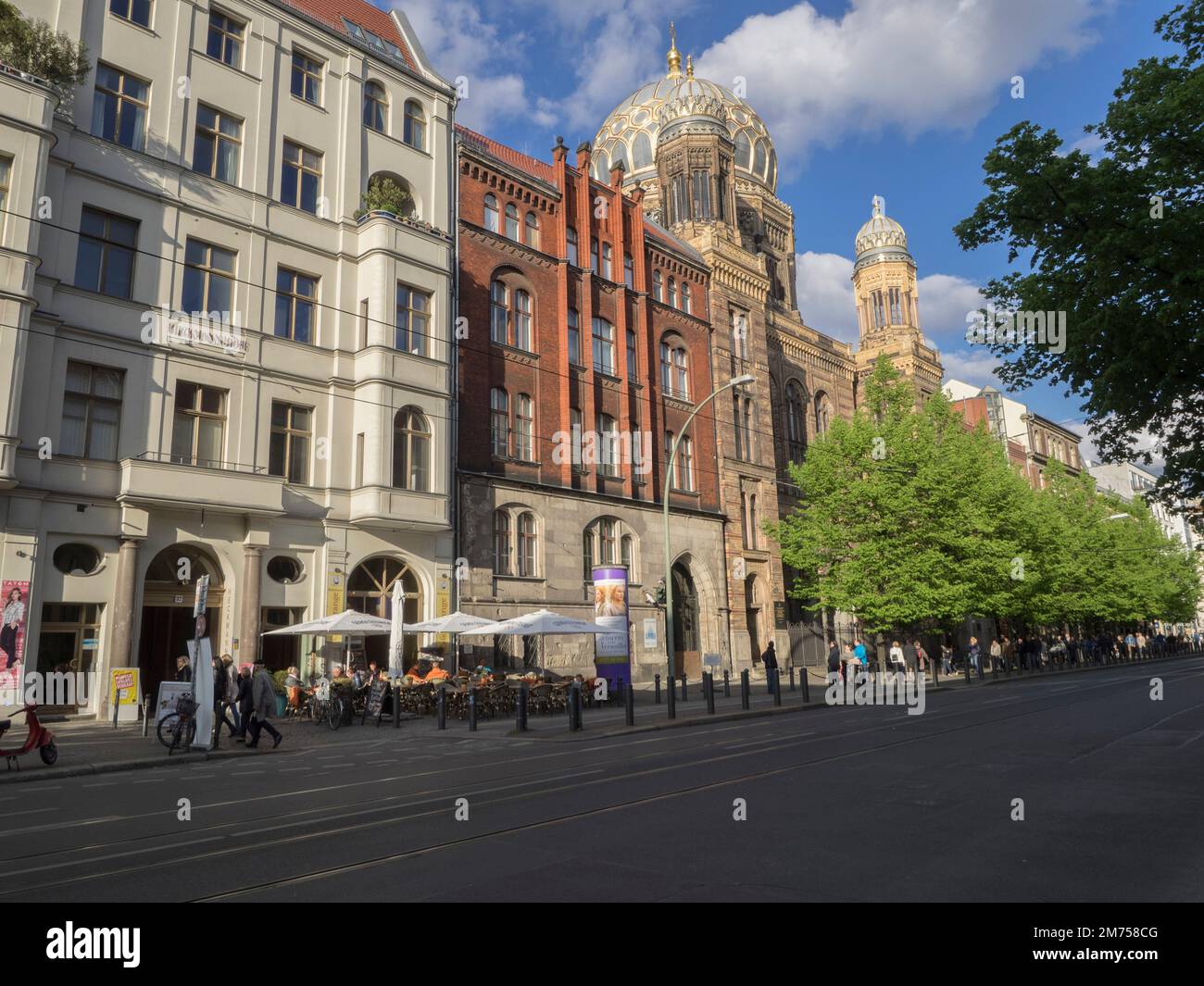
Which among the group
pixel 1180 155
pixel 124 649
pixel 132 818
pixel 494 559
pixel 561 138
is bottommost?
pixel 132 818

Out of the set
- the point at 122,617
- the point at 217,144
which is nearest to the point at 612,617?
the point at 122,617

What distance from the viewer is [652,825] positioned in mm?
7727

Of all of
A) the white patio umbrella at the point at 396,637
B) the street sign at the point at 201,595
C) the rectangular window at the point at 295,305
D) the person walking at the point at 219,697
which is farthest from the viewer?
the rectangular window at the point at 295,305

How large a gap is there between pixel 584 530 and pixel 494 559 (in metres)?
4.91

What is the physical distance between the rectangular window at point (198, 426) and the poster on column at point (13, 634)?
4.78 metres

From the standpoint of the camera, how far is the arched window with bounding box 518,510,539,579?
31.0m

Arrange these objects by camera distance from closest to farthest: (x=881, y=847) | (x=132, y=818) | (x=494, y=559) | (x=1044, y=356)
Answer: (x=881, y=847) → (x=132, y=818) → (x=1044, y=356) → (x=494, y=559)

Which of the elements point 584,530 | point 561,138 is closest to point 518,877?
point 584,530

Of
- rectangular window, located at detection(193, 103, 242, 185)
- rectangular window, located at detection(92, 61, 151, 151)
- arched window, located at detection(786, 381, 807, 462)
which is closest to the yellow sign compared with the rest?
rectangular window, located at detection(193, 103, 242, 185)

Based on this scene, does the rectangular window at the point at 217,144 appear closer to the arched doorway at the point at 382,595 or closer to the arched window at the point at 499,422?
the arched window at the point at 499,422

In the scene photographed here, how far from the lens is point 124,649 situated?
813 inches

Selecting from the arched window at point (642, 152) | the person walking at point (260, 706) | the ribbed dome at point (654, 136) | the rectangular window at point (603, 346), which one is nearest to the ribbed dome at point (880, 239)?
the ribbed dome at point (654, 136)

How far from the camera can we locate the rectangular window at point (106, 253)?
2191 centimetres

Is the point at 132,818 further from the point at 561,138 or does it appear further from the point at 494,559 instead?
the point at 561,138
